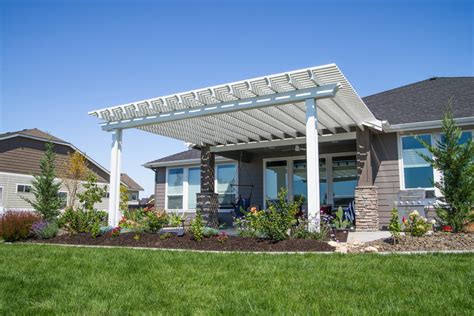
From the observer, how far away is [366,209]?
9555mm

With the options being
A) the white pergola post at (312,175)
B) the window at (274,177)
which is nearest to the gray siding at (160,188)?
the window at (274,177)

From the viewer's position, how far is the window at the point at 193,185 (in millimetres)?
15289

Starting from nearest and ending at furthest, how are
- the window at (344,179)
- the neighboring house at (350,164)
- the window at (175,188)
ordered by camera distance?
the neighboring house at (350,164), the window at (344,179), the window at (175,188)

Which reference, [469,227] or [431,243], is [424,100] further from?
[431,243]

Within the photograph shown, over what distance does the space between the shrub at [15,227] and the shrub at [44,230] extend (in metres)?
0.20

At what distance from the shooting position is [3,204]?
18.9 m

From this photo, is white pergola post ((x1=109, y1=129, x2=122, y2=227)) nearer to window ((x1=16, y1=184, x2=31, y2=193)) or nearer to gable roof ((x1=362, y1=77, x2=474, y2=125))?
gable roof ((x1=362, y1=77, x2=474, y2=125))

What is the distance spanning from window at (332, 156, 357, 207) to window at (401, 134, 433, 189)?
1.95 m

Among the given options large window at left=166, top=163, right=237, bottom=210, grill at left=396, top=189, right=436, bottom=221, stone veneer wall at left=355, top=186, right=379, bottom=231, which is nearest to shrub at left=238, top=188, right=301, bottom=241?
stone veneer wall at left=355, top=186, right=379, bottom=231

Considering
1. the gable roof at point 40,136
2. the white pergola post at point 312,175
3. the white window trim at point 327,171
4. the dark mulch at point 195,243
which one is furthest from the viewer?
the gable roof at point 40,136

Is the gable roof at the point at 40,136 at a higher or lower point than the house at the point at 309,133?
higher

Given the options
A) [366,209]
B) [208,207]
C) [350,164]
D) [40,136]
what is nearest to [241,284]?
[366,209]

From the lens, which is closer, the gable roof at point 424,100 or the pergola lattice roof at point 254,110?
the pergola lattice roof at point 254,110

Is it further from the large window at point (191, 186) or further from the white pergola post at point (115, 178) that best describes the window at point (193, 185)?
the white pergola post at point (115, 178)
